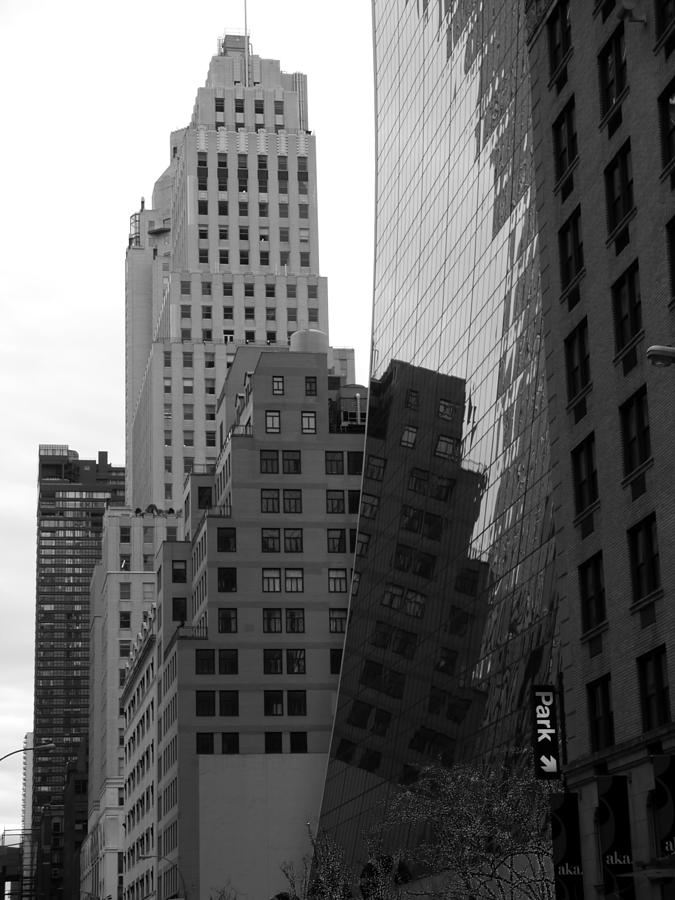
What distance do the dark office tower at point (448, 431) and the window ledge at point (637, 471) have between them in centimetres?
2722

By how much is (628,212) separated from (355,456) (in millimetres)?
93938

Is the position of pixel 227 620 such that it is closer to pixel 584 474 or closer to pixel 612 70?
pixel 584 474

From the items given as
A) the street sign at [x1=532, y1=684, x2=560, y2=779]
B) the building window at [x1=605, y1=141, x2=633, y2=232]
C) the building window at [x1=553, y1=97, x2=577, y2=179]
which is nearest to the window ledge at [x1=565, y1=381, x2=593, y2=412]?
the building window at [x1=605, y1=141, x2=633, y2=232]

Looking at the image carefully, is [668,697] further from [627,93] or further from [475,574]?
[475,574]

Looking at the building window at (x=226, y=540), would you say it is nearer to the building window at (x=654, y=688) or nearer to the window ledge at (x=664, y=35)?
the building window at (x=654, y=688)

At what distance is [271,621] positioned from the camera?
13800 centimetres

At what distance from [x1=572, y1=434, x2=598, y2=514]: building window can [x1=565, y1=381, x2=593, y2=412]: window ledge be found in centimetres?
139

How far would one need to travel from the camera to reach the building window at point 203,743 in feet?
440

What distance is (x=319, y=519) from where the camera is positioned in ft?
461

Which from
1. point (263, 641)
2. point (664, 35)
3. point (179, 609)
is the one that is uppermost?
point (179, 609)

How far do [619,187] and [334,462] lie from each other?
92653mm

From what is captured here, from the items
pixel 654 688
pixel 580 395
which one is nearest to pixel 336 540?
pixel 580 395

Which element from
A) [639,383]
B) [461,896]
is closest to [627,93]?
[639,383]

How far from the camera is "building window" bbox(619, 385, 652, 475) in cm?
4691
